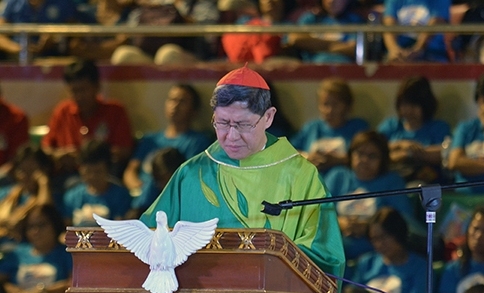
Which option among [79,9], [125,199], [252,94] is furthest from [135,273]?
[79,9]

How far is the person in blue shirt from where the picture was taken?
7.25 m

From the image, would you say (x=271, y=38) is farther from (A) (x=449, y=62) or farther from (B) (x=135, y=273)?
(B) (x=135, y=273)

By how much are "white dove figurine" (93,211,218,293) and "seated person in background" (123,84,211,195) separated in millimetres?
4275

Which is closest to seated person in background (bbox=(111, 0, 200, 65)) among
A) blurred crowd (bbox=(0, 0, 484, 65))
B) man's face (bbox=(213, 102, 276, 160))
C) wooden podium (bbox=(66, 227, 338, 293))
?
blurred crowd (bbox=(0, 0, 484, 65))

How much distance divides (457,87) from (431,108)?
0.53 meters

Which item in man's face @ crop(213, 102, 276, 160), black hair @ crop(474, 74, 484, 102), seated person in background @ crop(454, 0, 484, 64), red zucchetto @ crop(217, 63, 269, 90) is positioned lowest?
man's face @ crop(213, 102, 276, 160)

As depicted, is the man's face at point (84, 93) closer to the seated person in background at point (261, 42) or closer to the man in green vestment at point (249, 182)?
the seated person in background at point (261, 42)

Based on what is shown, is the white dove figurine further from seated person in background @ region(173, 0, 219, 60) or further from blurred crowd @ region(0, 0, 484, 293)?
seated person in background @ region(173, 0, 219, 60)

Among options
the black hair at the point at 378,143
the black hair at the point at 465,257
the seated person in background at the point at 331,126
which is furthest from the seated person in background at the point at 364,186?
the black hair at the point at 465,257

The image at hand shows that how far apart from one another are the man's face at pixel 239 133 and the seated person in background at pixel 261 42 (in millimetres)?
4073

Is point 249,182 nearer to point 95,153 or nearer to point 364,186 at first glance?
point 364,186

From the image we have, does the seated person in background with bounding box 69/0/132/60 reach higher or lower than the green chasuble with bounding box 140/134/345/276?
higher

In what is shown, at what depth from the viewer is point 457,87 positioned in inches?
336

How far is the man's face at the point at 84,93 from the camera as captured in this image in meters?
8.75
